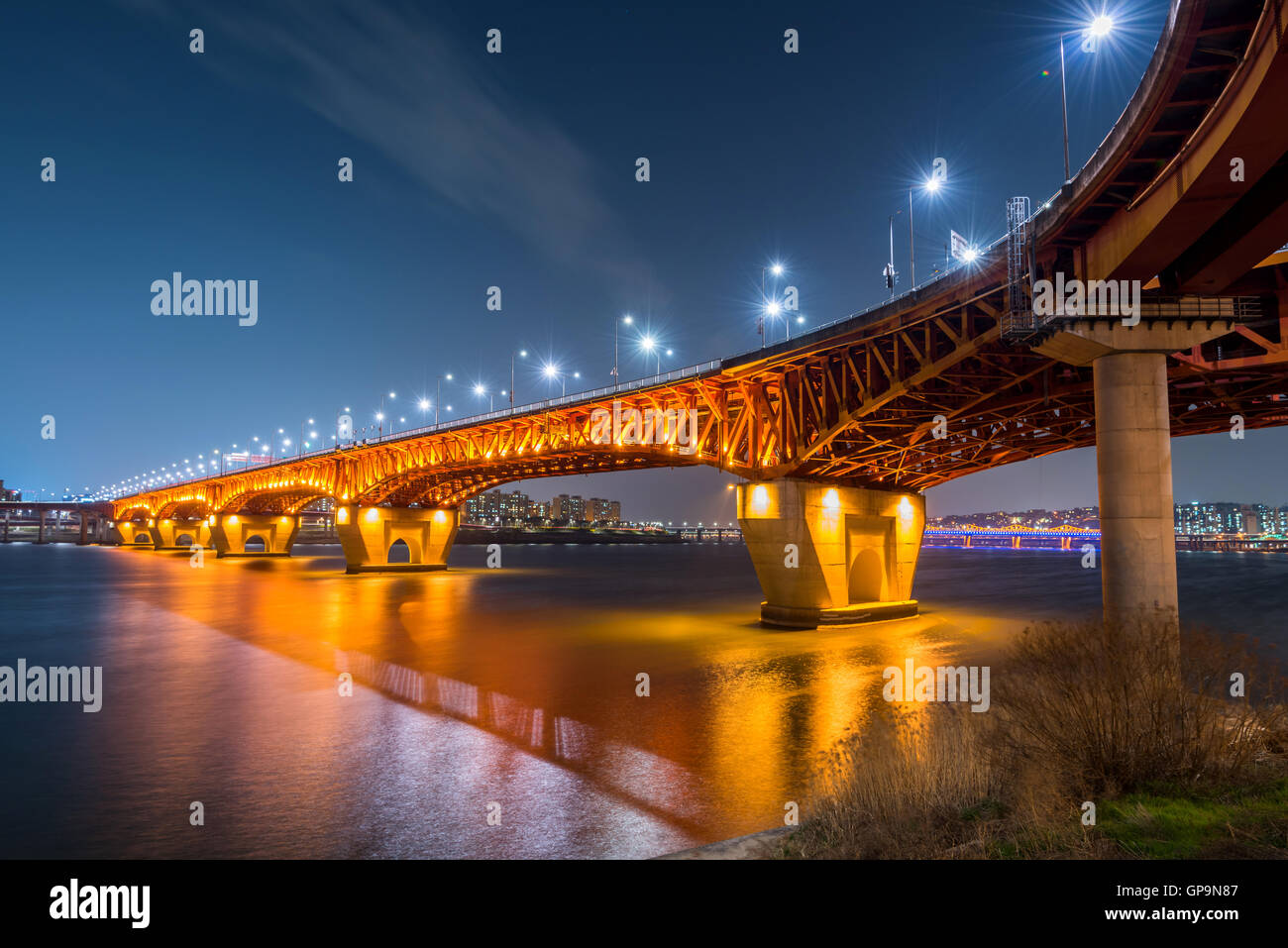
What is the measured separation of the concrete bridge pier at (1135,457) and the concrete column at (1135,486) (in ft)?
0.06

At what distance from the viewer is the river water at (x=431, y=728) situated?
31.7 ft

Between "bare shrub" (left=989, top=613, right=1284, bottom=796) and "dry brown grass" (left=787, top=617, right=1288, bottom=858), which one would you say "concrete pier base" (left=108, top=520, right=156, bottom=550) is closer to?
"dry brown grass" (left=787, top=617, right=1288, bottom=858)

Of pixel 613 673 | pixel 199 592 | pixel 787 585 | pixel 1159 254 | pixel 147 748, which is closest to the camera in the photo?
pixel 147 748

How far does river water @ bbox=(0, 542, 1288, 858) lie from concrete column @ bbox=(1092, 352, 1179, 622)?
21.1 feet

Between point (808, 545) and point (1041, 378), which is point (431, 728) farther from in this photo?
point (1041, 378)

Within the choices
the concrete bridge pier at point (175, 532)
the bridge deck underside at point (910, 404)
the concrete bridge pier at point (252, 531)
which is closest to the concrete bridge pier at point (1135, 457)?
the bridge deck underside at point (910, 404)

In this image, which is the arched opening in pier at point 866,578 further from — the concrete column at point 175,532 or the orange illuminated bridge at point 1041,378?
the concrete column at point 175,532

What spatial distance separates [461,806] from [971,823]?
22.6 ft

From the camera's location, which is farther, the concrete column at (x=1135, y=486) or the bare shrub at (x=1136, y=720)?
the concrete column at (x=1135, y=486)

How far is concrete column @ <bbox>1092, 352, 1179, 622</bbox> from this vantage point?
1597 centimetres

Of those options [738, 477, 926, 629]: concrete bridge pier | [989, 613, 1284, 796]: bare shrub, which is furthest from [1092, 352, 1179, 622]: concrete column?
[738, 477, 926, 629]: concrete bridge pier

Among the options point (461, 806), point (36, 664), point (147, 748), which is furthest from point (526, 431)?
point (461, 806)
